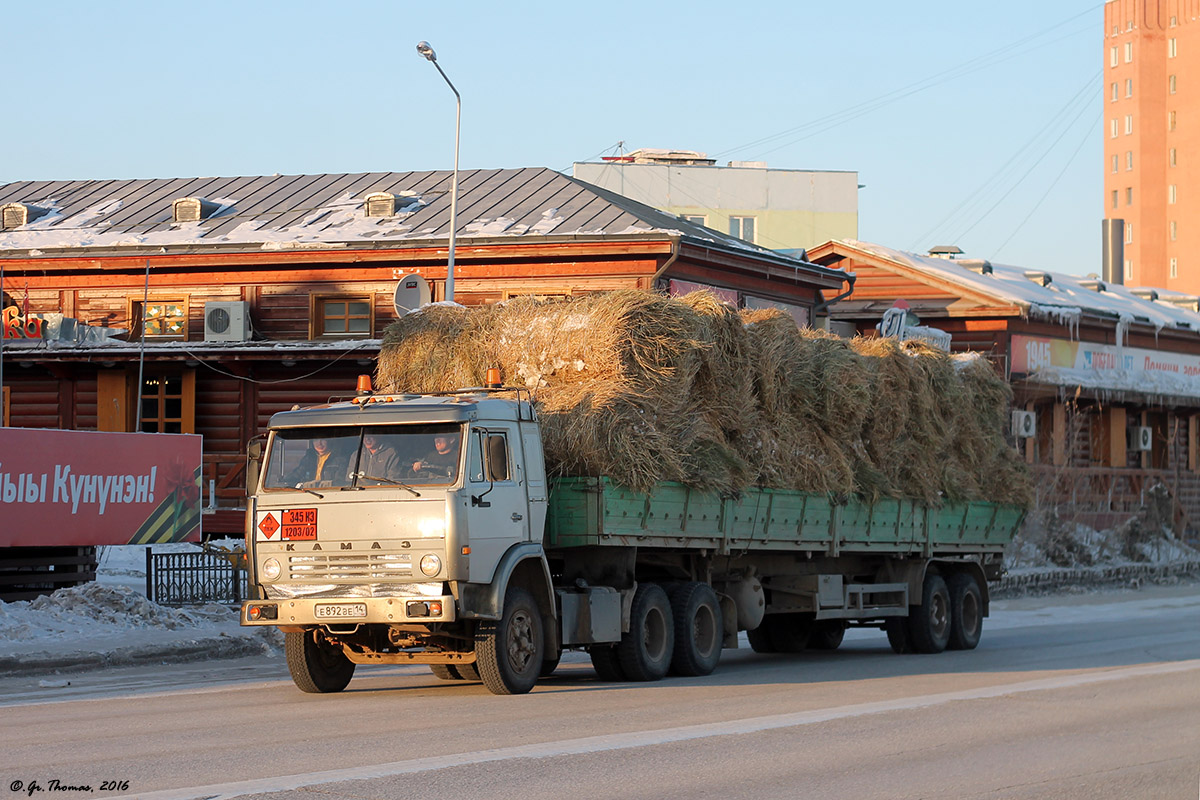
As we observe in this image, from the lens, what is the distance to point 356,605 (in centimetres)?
1244

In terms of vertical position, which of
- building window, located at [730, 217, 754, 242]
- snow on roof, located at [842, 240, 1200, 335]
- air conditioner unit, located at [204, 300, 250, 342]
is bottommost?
air conditioner unit, located at [204, 300, 250, 342]

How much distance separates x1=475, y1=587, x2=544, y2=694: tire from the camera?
1273 centimetres

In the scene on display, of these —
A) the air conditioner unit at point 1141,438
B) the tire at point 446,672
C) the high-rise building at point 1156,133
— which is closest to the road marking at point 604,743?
the tire at point 446,672

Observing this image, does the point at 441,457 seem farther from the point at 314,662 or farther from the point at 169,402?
the point at 169,402

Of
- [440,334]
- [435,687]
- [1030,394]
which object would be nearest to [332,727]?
[435,687]

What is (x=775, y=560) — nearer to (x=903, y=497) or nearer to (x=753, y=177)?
(x=903, y=497)

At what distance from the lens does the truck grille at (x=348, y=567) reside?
12422mm

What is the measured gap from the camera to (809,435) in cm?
1712

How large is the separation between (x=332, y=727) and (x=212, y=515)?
74.8 ft

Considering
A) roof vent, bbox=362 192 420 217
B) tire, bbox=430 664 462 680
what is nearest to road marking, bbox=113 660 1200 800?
tire, bbox=430 664 462 680

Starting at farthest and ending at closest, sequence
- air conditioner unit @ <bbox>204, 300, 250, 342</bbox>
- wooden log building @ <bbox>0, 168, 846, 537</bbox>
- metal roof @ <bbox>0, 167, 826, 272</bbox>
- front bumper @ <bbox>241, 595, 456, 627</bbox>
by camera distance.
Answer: air conditioner unit @ <bbox>204, 300, 250, 342</bbox>
metal roof @ <bbox>0, 167, 826, 272</bbox>
wooden log building @ <bbox>0, 168, 846, 537</bbox>
front bumper @ <bbox>241, 595, 456, 627</bbox>

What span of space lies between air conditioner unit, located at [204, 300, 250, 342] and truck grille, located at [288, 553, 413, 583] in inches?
860

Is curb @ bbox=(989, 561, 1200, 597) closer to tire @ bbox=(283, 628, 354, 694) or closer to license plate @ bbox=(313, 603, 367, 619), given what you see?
tire @ bbox=(283, 628, 354, 694)

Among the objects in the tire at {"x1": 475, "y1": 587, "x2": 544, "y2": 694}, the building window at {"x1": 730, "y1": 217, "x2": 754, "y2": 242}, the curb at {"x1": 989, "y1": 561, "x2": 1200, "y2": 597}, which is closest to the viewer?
the tire at {"x1": 475, "y1": 587, "x2": 544, "y2": 694}
